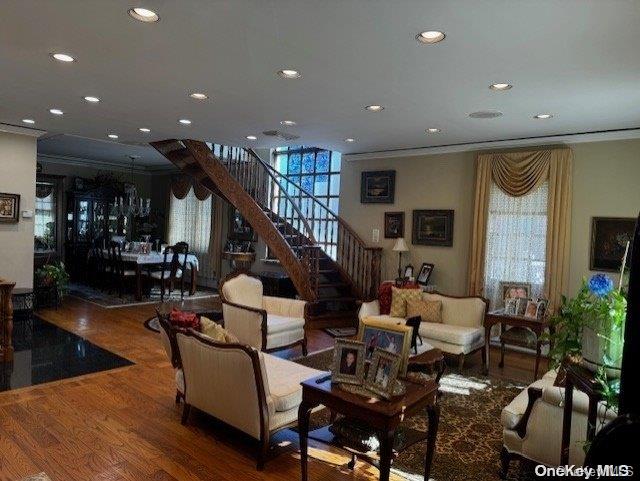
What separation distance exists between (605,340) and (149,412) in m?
3.24

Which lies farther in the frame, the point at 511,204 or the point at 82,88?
the point at 511,204

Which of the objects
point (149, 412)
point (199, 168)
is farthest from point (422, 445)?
point (199, 168)

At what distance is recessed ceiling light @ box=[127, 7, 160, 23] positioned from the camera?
2.59 metres

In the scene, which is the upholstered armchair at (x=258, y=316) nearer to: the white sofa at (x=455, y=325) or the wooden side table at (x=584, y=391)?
the white sofa at (x=455, y=325)

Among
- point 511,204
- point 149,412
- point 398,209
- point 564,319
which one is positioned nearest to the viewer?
point 564,319

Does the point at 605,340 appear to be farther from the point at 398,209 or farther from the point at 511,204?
the point at 398,209

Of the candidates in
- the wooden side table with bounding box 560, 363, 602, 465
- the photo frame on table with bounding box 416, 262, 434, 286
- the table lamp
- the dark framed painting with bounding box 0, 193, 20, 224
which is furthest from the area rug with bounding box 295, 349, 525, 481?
the dark framed painting with bounding box 0, 193, 20, 224

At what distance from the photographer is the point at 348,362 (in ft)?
8.23

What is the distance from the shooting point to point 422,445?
321cm

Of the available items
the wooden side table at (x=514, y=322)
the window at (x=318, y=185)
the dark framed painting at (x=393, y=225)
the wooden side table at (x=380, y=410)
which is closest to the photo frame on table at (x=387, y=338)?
the wooden side table at (x=380, y=410)

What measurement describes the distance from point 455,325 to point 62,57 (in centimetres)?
477

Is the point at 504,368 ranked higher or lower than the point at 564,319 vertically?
lower

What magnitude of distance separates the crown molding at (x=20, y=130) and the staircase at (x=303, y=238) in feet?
5.40

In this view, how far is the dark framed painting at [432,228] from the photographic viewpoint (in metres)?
6.54
